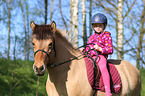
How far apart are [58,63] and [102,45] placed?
3.68ft

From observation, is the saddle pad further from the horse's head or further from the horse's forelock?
the horse's forelock

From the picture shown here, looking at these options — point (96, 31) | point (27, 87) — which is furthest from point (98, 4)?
point (96, 31)

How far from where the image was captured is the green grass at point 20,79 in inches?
345

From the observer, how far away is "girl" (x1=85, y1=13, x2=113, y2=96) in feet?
12.3

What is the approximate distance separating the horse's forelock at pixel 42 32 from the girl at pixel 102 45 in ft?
3.67

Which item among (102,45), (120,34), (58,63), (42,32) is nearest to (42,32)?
(42,32)

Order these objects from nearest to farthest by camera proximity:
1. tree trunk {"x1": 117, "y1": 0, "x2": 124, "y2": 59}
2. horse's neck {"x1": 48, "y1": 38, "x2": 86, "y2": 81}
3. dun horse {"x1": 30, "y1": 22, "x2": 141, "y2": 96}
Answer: dun horse {"x1": 30, "y1": 22, "x2": 141, "y2": 96}
horse's neck {"x1": 48, "y1": 38, "x2": 86, "y2": 81}
tree trunk {"x1": 117, "y1": 0, "x2": 124, "y2": 59}

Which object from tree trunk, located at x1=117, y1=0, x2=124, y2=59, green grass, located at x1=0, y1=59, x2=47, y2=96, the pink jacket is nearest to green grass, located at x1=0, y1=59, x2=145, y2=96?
green grass, located at x1=0, y1=59, x2=47, y2=96

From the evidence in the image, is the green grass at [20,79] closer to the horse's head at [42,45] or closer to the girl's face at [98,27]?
the girl's face at [98,27]

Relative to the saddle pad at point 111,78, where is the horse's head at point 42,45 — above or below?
above

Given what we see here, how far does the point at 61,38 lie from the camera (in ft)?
12.2

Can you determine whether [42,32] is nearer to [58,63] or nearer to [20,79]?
[58,63]

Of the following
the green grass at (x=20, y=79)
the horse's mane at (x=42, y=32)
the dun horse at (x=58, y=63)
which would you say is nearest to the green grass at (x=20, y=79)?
the green grass at (x=20, y=79)

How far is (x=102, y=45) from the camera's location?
406cm
